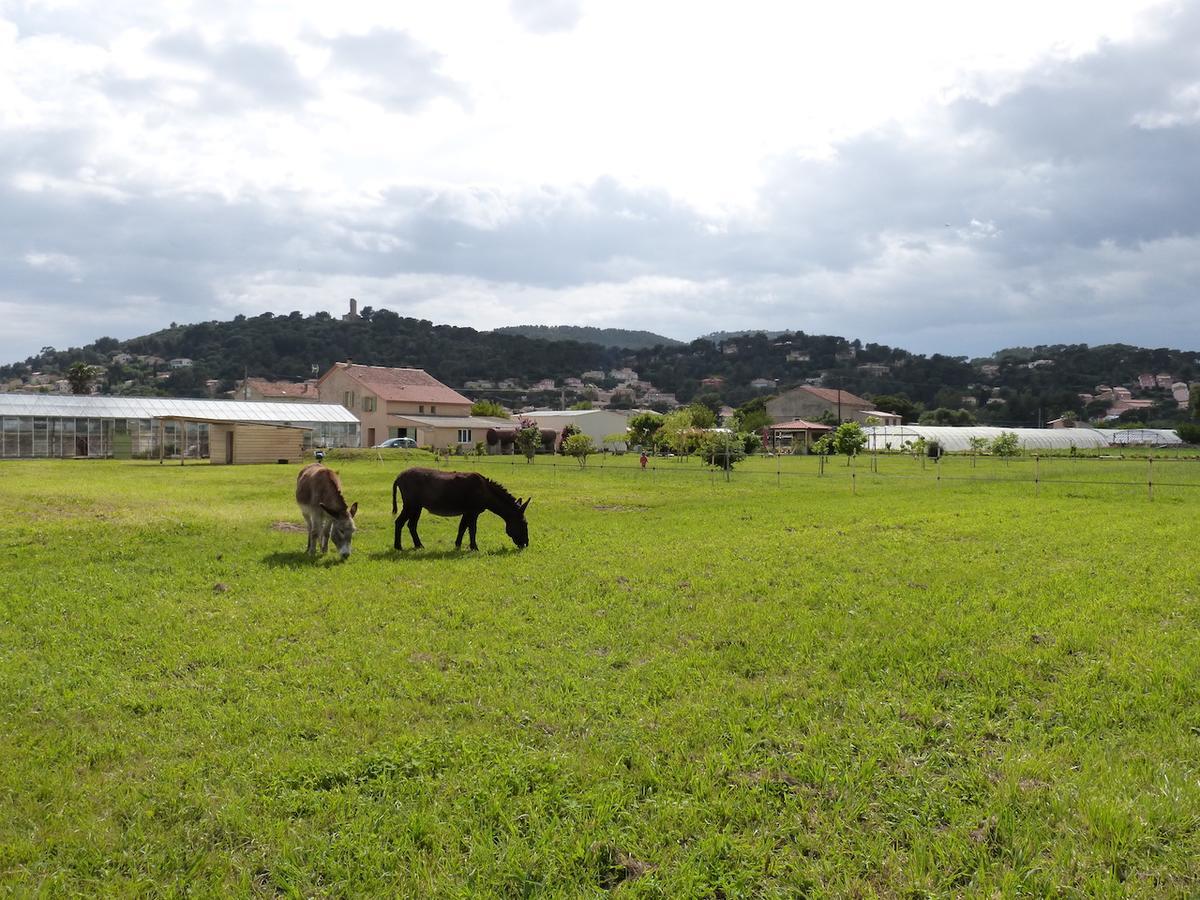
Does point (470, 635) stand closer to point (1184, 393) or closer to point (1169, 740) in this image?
point (1169, 740)

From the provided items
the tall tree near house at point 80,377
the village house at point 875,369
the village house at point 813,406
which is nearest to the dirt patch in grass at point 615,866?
the tall tree near house at point 80,377

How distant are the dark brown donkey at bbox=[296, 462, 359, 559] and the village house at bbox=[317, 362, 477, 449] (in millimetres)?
53504

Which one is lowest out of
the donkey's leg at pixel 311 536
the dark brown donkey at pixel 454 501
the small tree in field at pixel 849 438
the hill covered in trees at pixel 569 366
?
the donkey's leg at pixel 311 536

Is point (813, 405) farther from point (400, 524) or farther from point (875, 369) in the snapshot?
point (400, 524)

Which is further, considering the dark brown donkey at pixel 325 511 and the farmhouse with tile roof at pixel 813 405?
the farmhouse with tile roof at pixel 813 405

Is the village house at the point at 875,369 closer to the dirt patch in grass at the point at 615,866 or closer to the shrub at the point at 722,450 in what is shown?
the shrub at the point at 722,450

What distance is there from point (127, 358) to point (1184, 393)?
18032 cm

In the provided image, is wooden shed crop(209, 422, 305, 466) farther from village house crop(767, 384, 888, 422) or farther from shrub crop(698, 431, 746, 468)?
village house crop(767, 384, 888, 422)

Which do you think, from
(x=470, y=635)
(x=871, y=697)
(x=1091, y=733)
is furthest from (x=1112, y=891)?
(x=470, y=635)

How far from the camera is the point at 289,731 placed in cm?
570

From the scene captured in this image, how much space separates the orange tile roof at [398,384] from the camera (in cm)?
7200

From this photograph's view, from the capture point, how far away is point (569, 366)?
528 ft

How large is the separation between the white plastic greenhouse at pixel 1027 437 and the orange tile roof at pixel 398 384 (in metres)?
42.3

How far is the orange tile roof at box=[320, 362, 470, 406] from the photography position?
72.0 meters
